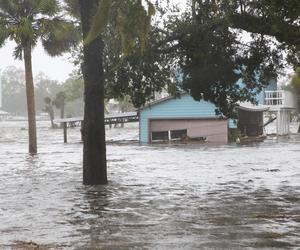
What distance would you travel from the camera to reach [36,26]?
27969 mm

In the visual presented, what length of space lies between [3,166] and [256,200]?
12762mm

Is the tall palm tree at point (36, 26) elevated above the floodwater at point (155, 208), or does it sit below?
above

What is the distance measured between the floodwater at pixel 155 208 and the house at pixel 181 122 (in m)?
20.3

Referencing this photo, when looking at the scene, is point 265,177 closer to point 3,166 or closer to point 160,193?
point 160,193

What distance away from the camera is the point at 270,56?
48.4 feet

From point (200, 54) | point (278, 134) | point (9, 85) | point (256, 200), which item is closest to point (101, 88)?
point (200, 54)

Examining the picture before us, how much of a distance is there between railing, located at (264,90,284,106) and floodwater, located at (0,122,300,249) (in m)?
27.8

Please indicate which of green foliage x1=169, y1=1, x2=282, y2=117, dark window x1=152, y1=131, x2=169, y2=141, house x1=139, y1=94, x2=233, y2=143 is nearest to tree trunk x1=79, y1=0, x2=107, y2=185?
green foliage x1=169, y1=1, x2=282, y2=117

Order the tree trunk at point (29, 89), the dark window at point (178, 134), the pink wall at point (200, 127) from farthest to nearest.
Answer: the dark window at point (178, 134), the pink wall at point (200, 127), the tree trunk at point (29, 89)

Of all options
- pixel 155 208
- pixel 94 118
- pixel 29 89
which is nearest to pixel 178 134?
pixel 29 89

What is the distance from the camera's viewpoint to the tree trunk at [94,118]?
15422mm

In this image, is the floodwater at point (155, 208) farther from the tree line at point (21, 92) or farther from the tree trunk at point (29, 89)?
the tree line at point (21, 92)

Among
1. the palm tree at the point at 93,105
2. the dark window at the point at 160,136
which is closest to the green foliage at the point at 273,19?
the palm tree at the point at 93,105

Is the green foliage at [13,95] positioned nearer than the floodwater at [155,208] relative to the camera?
No
